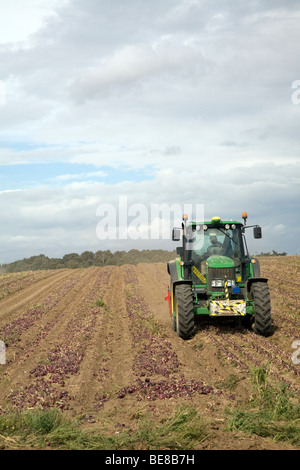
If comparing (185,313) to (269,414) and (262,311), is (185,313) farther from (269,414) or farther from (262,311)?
(269,414)

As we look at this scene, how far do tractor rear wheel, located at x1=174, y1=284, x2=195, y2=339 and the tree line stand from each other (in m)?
45.1

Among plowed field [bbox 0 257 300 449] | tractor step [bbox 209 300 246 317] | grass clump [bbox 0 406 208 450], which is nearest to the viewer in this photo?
grass clump [bbox 0 406 208 450]

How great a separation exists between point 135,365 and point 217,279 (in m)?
3.60

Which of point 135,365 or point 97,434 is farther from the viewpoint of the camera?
point 135,365

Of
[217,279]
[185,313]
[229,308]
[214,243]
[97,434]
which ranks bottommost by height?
[97,434]

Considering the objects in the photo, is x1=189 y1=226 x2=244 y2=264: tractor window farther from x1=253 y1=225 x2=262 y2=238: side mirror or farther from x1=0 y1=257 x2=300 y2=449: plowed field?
x1=0 y1=257 x2=300 y2=449: plowed field

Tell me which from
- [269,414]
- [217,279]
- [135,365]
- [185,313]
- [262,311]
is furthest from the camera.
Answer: [217,279]

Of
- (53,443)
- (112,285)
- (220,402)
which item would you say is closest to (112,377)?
(220,402)

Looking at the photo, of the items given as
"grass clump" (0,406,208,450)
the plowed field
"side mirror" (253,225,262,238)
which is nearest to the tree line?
the plowed field

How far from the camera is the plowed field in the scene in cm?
704

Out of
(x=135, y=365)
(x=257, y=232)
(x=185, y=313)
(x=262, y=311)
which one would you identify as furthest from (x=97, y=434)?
(x=257, y=232)

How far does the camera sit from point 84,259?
63500mm
